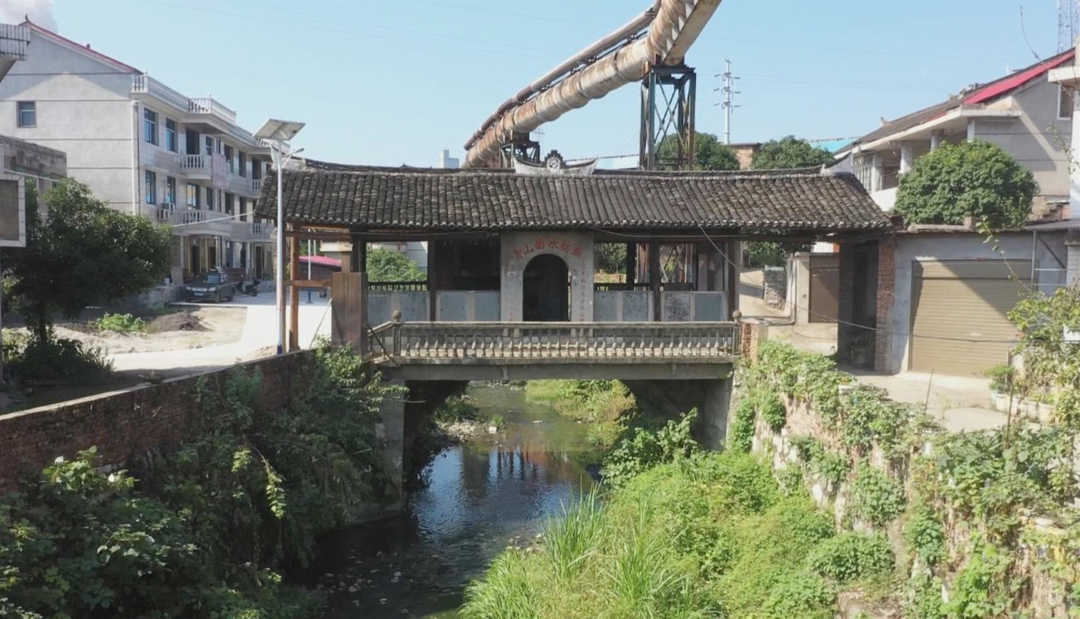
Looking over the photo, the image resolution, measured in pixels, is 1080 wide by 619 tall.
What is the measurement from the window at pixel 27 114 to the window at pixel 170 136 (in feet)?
15.3

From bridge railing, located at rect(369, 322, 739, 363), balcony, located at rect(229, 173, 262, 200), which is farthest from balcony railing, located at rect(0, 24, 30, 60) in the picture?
balcony, located at rect(229, 173, 262, 200)

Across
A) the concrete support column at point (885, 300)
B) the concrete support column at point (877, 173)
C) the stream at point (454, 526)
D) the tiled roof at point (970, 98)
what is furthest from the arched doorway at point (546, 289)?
the concrete support column at point (877, 173)

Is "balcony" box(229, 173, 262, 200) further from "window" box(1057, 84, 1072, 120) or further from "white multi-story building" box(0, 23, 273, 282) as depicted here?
"window" box(1057, 84, 1072, 120)

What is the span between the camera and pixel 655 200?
17.0m

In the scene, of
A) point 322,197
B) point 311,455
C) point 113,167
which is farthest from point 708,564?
point 113,167

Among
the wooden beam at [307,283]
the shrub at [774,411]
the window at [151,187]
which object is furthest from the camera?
the window at [151,187]

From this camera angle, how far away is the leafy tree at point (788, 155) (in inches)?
1398

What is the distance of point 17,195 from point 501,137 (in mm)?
20711

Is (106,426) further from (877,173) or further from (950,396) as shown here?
(877,173)

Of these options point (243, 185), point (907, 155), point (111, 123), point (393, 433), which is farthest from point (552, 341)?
point (243, 185)

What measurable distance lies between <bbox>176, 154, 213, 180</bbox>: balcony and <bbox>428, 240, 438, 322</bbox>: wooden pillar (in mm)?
20522

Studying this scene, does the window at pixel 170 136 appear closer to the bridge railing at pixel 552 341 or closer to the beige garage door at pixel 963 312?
the bridge railing at pixel 552 341

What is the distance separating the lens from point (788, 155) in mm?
35656

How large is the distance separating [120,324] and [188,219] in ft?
35.5
